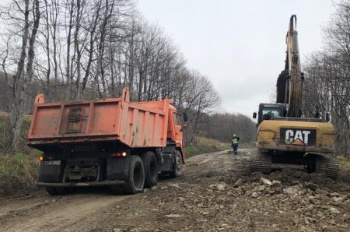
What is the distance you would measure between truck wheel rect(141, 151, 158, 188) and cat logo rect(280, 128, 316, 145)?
3.85 meters

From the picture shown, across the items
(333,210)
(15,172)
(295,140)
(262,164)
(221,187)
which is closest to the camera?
(333,210)

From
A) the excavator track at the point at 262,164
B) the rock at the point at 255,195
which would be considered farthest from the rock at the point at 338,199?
the excavator track at the point at 262,164

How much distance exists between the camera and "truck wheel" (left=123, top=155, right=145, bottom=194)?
35.1ft

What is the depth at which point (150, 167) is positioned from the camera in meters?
12.6

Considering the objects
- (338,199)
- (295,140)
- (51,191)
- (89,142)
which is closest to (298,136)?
(295,140)

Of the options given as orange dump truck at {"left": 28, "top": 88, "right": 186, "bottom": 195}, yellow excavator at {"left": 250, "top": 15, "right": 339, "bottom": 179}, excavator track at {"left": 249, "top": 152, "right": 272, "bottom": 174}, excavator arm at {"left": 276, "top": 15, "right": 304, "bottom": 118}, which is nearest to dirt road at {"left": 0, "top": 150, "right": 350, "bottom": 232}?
orange dump truck at {"left": 28, "top": 88, "right": 186, "bottom": 195}

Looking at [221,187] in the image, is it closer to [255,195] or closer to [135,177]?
[255,195]

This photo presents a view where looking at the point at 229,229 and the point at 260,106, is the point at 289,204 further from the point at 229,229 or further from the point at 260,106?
the point at 260,106

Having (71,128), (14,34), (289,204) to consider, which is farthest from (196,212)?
(14,34)

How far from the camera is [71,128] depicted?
1050 cm

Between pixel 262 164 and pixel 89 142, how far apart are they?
210 inches

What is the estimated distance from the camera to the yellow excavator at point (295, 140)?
39.5 feet

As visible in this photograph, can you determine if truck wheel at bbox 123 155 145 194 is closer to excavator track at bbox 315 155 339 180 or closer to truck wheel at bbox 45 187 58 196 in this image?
truck wheel at bbox 45 187 58 196

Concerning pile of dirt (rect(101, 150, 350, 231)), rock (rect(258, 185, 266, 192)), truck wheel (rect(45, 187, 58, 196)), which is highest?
rock (rect(258, 185, 266, 192))
